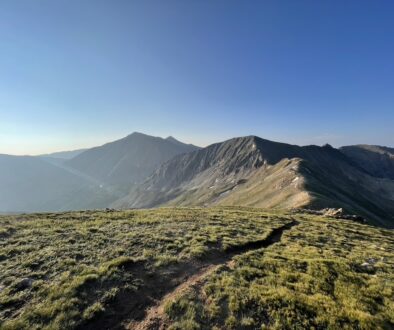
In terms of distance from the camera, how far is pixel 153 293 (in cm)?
1430

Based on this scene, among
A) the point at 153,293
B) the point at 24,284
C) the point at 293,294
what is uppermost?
the point at 293,294

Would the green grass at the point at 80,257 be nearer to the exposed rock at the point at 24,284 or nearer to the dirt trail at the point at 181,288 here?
the exposed rock at the point at 24,284

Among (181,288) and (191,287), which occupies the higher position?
(191,287)

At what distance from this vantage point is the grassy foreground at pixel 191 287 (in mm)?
11977

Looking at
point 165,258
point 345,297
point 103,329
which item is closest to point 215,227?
point 165,258

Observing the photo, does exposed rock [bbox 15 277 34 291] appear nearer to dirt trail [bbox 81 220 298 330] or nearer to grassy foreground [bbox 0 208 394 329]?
grassy foreground [bbox 0 208 394 329]

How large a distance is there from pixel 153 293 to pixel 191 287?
2088mm

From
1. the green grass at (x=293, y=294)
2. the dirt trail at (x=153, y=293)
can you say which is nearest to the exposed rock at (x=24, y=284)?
the dirt trail at (x=153, y=293)

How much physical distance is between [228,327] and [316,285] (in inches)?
265

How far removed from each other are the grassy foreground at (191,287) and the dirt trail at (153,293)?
94 mm

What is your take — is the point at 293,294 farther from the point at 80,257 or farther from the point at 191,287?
the point at 80,257

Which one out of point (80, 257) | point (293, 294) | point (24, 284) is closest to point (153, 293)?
point (24, 284)

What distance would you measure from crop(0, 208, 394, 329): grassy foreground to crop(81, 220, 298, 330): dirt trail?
0.09 metres

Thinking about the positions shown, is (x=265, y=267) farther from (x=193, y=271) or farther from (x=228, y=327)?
(x=228, y=327)
